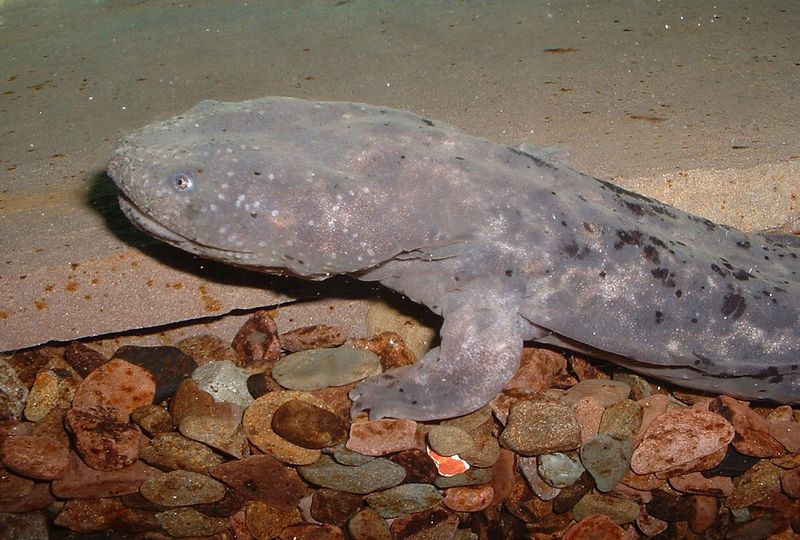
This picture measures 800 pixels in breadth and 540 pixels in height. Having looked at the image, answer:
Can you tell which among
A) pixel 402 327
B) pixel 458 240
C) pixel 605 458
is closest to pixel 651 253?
pixel 458 240

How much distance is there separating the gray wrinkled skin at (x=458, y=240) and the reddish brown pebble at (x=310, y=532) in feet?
2.02

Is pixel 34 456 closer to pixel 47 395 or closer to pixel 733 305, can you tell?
pixel 47 395

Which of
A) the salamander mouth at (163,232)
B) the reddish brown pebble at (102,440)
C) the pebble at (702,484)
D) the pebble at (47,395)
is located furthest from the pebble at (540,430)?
the pebble at (47,395)

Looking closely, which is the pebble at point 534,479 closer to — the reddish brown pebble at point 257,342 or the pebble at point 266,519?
the pebble at point 266,519

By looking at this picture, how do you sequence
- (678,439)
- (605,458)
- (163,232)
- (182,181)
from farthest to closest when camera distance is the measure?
(678,439) < (605,458) < (163,232) < (182,181)

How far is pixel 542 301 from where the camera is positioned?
2826 millimetres

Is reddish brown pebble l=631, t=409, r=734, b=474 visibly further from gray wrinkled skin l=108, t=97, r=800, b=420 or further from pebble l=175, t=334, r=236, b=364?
pebble l=175, t=334, r=236, b=364

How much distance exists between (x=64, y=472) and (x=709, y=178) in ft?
13.1

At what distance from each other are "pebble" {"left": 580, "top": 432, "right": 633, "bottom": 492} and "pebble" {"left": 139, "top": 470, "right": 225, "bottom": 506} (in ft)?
6.23

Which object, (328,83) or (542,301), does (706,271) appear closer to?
(542,301)

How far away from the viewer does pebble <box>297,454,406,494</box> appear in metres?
2.71

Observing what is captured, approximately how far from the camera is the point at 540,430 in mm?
2811

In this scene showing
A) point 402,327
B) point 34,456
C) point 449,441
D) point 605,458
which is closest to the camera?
point 34,456

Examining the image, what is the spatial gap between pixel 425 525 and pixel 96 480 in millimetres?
1641
